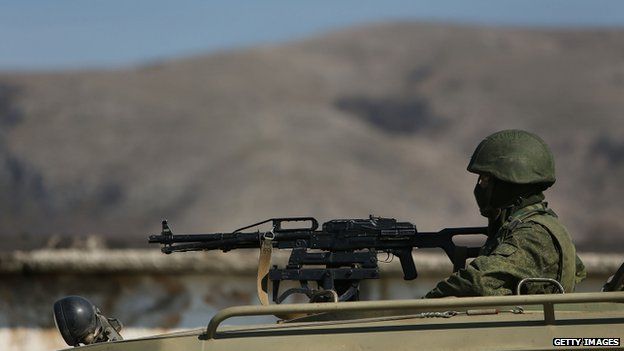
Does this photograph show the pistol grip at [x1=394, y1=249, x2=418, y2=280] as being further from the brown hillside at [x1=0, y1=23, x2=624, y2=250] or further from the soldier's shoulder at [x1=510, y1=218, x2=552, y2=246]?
the brown hillside at [x1=0, y1=23, x2=624, y2=250]

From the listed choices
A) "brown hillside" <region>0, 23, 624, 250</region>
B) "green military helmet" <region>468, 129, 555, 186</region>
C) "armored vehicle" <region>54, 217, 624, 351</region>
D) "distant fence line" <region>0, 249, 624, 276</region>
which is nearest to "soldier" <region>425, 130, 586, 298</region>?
"green military helmet" <region>468, 129, 555, 186</region>

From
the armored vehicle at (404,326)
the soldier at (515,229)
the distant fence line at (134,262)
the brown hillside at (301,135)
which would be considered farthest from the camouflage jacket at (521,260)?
the brown hillside at (301,135)

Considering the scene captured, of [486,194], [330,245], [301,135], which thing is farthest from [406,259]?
[301,135]

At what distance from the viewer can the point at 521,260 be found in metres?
6.02

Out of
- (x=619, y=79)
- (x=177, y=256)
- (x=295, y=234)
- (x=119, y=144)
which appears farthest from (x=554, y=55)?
(x=295, y=234)

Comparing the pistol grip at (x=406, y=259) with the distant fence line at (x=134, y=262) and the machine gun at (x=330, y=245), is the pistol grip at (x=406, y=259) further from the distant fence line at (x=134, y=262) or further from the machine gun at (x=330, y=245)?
the distant fence line at (x=134, y=262)

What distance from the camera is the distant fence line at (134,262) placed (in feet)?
45.2

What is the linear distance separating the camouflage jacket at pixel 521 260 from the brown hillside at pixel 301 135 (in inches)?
1480

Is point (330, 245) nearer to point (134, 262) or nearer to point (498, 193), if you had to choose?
point (498, 193)

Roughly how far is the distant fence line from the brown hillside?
29.3 metres

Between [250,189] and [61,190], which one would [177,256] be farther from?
[61,190]

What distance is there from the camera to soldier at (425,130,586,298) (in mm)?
5926

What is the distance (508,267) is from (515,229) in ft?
0.88

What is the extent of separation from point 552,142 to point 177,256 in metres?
45.9
